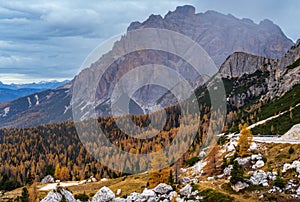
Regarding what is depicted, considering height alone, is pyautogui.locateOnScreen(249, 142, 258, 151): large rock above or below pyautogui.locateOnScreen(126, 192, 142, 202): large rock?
above

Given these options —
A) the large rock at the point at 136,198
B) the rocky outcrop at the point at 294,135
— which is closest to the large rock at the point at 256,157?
the rocky outcrop at the point at 294,135

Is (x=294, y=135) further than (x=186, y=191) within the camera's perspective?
Yes

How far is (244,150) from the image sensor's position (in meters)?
94.4

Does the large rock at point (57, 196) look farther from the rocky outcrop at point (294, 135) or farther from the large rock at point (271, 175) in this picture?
the rocky outcrop at point (294, 135)

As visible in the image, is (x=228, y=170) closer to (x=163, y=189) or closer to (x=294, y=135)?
(x=163, y=189)

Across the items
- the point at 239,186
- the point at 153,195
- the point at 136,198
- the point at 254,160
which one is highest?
the point at 254,160

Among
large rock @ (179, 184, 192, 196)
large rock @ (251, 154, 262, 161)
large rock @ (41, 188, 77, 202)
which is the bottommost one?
large rock @ (41, 188, 77, 202)

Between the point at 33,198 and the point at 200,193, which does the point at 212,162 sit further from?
the point at 33,198

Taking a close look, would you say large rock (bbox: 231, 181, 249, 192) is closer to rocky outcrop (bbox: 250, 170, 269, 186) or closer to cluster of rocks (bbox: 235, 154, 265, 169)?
rocky outcrop (bbox: 250, 170, 269, 186)

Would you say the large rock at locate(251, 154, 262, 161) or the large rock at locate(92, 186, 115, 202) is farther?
the large rock at locate(251, 154, 262, 161)

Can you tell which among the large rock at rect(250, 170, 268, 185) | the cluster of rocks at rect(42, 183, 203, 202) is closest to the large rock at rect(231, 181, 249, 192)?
the large rock at rect(250, 170, 268, 185)

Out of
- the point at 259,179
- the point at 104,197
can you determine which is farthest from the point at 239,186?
the point at 104,197

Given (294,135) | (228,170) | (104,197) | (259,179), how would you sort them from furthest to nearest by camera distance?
(294,135)
(104,197)
(228,170)
(259,179)

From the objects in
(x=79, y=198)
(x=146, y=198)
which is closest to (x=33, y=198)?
(x=79, y=198)
